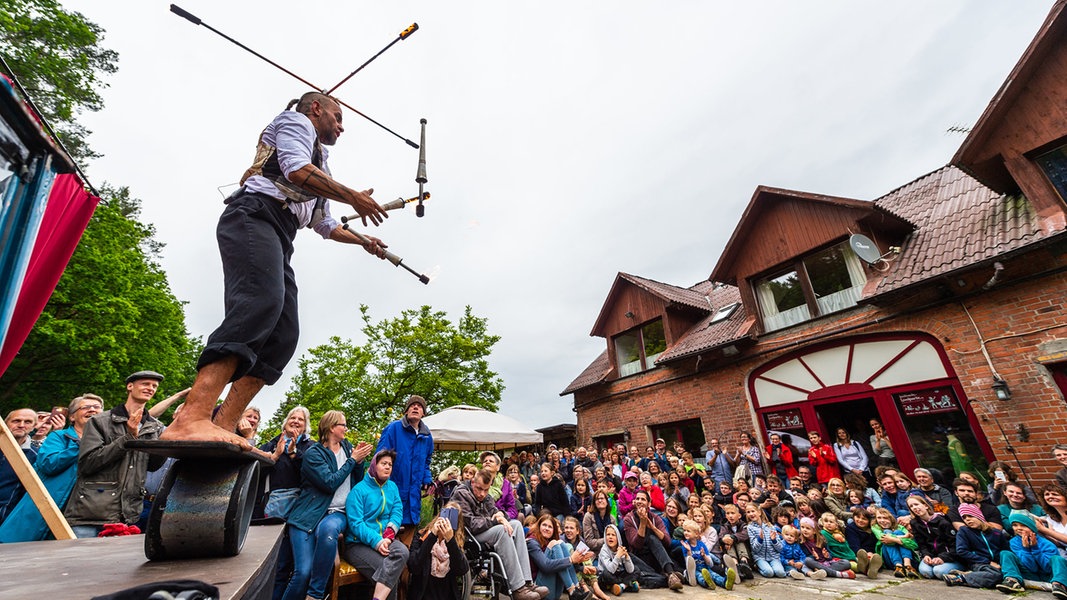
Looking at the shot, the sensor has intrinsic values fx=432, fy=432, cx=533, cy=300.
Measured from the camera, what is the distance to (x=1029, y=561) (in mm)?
4773

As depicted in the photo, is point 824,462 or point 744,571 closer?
point 744,571

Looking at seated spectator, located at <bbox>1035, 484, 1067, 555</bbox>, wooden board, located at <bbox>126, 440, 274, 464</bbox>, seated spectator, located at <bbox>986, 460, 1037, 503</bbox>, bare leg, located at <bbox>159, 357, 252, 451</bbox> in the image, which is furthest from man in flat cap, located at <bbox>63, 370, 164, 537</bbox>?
seated spectator, located at <bbox>986, 460, 1037, 503</bbox>

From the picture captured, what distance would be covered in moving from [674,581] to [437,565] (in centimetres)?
313

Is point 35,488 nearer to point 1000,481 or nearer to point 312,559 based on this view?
point 312,559

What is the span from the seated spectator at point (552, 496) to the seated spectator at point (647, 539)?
1.13 meters

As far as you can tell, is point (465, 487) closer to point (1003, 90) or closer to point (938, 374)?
point (938, 374)

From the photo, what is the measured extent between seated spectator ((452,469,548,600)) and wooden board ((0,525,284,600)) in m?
3.74

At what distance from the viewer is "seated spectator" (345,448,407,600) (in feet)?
12.8

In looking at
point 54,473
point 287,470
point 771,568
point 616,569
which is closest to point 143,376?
point 54,473

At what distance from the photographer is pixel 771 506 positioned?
7125 mm

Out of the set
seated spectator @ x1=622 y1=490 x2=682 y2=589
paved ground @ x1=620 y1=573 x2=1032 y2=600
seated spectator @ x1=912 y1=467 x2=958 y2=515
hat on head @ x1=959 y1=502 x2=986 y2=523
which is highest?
seated spectator @ x1=912 y1=467 x2=958 y2=515

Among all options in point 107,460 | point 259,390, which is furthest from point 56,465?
point 259,390

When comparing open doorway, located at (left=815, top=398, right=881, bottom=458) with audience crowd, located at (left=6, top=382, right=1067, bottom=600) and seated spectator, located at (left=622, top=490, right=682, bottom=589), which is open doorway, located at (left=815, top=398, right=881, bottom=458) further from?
seated spectator, located at (left=622, top=490, right=682, bottom=589)

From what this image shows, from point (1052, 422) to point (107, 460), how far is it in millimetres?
10936
